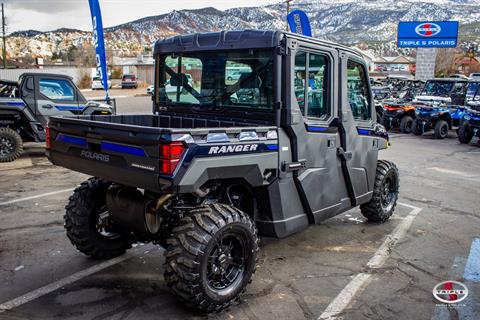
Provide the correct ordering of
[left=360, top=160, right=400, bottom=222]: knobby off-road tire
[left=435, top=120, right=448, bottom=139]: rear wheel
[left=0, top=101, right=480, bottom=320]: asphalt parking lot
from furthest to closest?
[left=435, top=120, right=448, bottom=139]: rear wheel
[left=360, top=160, right=400, bottom=222]: knobby off-road tire
[left=0, top=101, right=480, bottom=320]: asphalt parking lot

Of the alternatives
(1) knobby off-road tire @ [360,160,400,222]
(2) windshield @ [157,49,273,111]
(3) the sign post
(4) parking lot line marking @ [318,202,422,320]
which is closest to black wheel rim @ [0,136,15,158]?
(2) windshield @ [157,49,273,111]

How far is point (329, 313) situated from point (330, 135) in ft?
6.20

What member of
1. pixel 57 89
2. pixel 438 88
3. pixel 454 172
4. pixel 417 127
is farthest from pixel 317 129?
pixel 438 88

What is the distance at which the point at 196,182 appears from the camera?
12.2ft

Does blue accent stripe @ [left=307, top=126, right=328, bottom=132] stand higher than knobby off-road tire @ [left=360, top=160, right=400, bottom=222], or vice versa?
blue accent stripe @ [left=307, top=126, right=328, bottom=132]

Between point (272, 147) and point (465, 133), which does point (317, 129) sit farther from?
point (465, 133)

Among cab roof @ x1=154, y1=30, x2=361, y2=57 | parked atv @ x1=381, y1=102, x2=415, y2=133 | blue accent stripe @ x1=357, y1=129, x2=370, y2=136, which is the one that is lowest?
parked atv @ x1=381, y1=102, x2=415, y2=133

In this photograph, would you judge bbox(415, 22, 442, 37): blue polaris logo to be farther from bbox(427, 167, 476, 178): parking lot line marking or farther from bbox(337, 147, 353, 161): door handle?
bbox(337, 147, 353, 161): door handle

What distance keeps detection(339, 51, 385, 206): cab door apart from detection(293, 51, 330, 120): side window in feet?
1.00

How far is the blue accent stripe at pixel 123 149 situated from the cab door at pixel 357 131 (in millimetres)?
2449

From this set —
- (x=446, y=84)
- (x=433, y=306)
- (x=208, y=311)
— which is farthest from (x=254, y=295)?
(x=446, y=84)

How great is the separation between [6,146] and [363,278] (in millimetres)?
8846

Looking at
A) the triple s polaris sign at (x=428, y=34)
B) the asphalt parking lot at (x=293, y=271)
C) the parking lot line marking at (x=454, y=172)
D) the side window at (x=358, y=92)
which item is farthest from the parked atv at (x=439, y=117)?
the triple s polaris sign at (x=428, y=34)

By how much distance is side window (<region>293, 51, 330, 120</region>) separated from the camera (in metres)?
4.62
